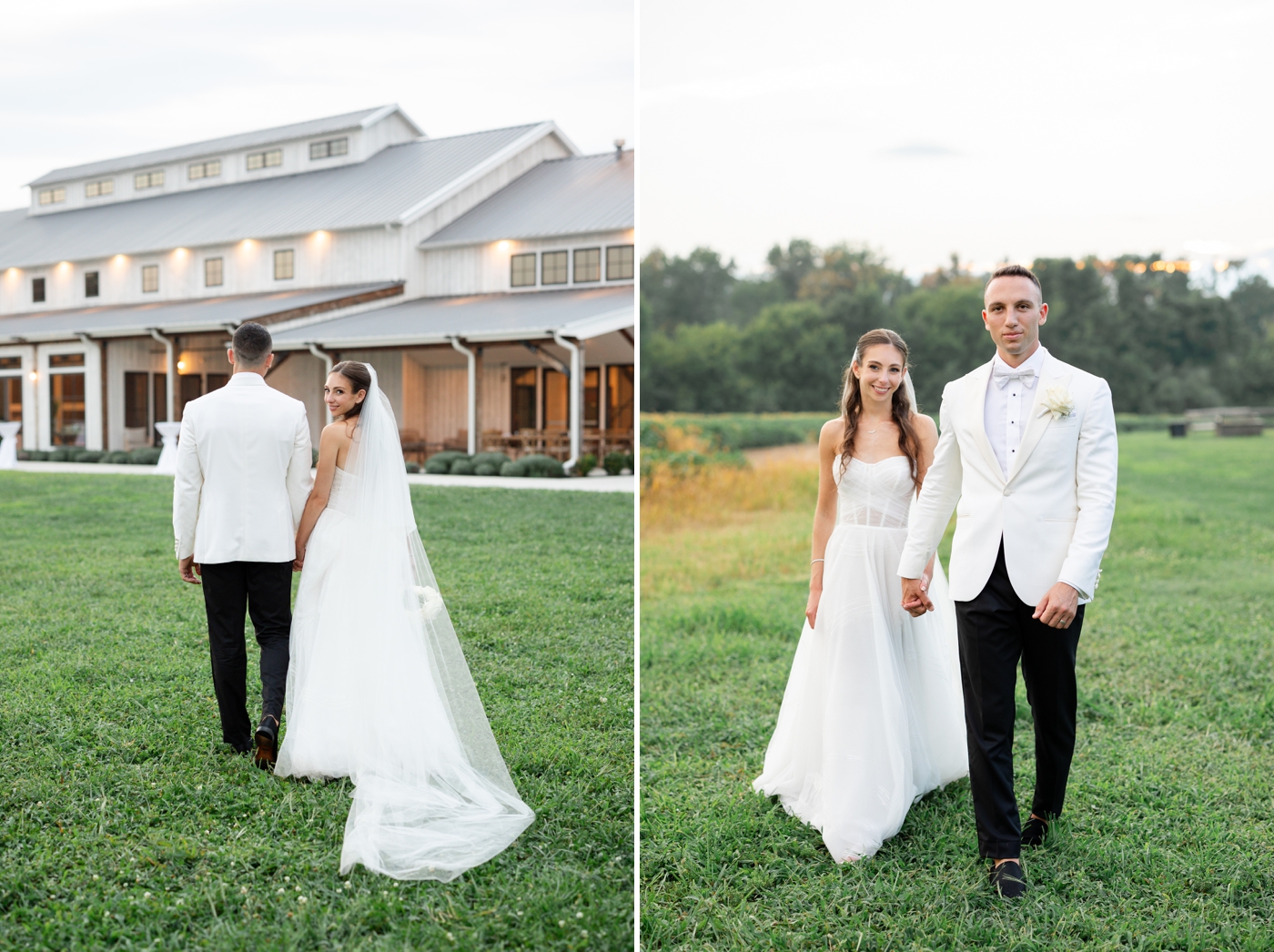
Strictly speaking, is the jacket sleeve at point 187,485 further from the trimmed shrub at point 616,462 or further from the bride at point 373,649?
the trimmed shrub at point 616,462

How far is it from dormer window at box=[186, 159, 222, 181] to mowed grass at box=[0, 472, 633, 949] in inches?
725

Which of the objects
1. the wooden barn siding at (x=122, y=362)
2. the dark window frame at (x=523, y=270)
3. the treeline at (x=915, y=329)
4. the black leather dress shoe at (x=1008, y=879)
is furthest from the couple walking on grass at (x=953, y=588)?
the treeline at (x=915, y=329)

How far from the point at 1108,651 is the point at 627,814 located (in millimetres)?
4156

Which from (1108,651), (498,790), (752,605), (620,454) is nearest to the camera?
(498,790)

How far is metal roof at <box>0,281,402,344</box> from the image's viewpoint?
59.8ft

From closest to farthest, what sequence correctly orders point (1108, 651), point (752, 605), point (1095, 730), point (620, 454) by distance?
point (1095, 730)
point (1108, 651)
point (752, 605)
point (620, 454)

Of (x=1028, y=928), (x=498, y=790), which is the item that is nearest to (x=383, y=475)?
(x=498, y=790)

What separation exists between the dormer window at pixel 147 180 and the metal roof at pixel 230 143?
0.31m

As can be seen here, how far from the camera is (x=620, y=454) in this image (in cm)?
1786

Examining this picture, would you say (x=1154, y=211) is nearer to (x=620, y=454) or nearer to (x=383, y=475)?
(x=620, y=454)

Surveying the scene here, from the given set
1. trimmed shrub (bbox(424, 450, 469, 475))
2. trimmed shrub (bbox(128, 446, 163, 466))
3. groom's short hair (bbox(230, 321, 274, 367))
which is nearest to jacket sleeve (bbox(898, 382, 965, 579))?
groom's short hair (bbox(230, 321, 274, 367))

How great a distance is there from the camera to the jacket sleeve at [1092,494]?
3.10m

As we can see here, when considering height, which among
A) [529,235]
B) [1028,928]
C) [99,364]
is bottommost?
[1028,928]

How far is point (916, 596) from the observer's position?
360cm
